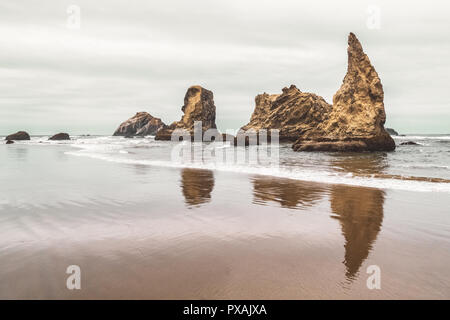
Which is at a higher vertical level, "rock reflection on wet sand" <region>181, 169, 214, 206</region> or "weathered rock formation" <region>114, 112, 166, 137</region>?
"weathered rock formation" <region>114, 112, 166, 137</region>

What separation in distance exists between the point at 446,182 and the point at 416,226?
7757 mm

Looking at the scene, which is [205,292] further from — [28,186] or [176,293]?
[28,186]

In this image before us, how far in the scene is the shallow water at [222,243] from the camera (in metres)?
3.46

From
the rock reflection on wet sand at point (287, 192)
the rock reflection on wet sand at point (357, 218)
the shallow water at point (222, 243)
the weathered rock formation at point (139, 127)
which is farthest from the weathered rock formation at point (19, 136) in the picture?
the rock reflection on wet sand at point (357, 218)

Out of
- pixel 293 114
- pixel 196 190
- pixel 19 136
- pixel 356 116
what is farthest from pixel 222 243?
pixel 19 136

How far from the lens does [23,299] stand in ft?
10.5

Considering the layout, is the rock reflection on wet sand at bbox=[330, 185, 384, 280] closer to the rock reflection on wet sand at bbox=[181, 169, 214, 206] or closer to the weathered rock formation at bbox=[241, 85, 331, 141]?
the rock reflection on wet sand at bbox=[181, 169, 214, 206]

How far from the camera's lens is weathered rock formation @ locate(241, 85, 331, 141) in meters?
64.8

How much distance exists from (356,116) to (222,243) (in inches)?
1418

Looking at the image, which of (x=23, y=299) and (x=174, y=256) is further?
(x=174, y=256)

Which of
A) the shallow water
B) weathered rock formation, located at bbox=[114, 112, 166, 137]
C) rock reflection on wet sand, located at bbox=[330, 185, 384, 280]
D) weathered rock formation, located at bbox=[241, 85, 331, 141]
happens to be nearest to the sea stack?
weathered rock formation, located at bbox=[241, 85, 331, 141]

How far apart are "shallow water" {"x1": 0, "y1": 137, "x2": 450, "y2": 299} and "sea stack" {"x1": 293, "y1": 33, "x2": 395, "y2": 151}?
2680cm

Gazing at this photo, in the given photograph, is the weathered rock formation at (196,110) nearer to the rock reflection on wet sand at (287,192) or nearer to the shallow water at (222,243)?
the rock reflection on wet sand at (287,192)
